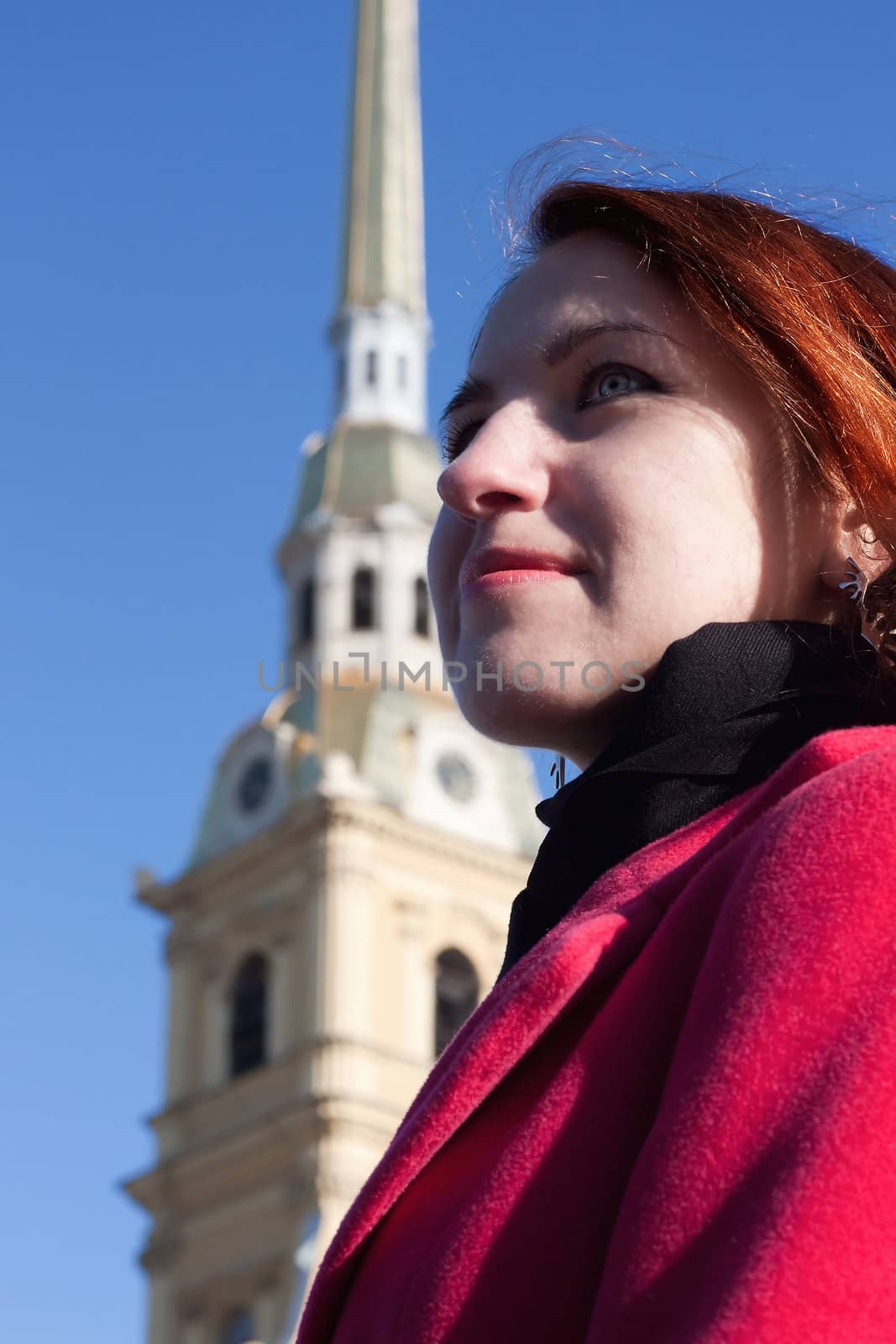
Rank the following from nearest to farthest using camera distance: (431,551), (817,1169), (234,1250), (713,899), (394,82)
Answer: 1. (817,1169)
2. (713,899)
3. (431,551)
4. (234,1250)
5. (394,82)

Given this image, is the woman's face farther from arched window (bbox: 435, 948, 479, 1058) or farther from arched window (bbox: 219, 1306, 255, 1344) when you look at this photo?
arched window (bbox: 435, 948, 479, 1058)

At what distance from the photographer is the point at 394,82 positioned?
4625 cm

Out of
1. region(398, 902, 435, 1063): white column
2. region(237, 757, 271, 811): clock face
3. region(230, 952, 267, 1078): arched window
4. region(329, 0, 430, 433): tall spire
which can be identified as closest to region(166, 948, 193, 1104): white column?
region(230, 952, 267, 1078): arched window

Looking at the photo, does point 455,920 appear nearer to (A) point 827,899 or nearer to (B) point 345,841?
(B) point 345,841

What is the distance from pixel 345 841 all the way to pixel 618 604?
32.4 metres

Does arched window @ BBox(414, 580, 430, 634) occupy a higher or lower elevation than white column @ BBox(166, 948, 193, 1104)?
higher

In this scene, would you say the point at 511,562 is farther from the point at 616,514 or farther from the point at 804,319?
the point at 804,319

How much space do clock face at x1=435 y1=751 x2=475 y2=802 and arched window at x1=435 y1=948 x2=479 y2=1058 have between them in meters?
2.47

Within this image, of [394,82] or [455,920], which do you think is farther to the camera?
[394,82]

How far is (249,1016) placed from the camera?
35.3m

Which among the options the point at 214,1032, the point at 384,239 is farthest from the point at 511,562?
the point at 384,239

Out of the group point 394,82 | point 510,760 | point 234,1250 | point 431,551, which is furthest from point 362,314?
point 431,551

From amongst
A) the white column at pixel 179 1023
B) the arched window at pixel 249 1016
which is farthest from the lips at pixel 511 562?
the white column at pixel 179 1023

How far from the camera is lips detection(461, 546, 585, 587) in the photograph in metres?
2.20
